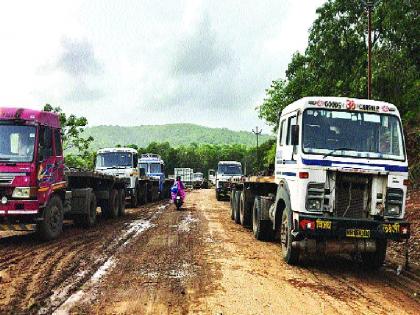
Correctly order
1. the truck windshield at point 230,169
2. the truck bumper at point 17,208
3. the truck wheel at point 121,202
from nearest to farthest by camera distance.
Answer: the truck bumper at point 17,208
the truck wheel at point 121,202
the truck windshield at point 230,169

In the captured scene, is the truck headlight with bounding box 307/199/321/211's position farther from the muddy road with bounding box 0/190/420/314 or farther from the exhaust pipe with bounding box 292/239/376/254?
the muddy road with bounding box 0/190/420/314

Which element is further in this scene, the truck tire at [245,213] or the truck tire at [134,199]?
the truck tire at [134,199]

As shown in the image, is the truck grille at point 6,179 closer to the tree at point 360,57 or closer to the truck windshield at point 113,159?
the truck windshield at point 113,159

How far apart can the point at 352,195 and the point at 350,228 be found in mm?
600

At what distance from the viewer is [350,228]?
7.78 meters

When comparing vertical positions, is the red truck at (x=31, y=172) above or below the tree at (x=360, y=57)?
below

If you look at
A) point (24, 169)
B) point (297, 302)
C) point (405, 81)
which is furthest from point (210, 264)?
point (405, 81)

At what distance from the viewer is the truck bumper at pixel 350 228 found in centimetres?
776

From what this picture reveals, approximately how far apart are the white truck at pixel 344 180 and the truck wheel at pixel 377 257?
0.02 meters

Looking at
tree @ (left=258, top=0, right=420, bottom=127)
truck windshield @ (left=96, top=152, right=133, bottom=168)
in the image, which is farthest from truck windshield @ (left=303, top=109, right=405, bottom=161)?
tree @ (left=258, top=0, right=420, bottom=127)

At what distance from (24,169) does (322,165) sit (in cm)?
639

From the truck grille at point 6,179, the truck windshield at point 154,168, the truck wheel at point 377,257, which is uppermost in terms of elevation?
the truck windshield at point 154,168

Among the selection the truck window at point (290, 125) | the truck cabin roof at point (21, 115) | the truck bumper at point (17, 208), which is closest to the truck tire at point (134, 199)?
the truck cabin roof at point (21, 115)

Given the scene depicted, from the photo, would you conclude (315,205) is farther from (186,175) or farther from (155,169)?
(186,175)
